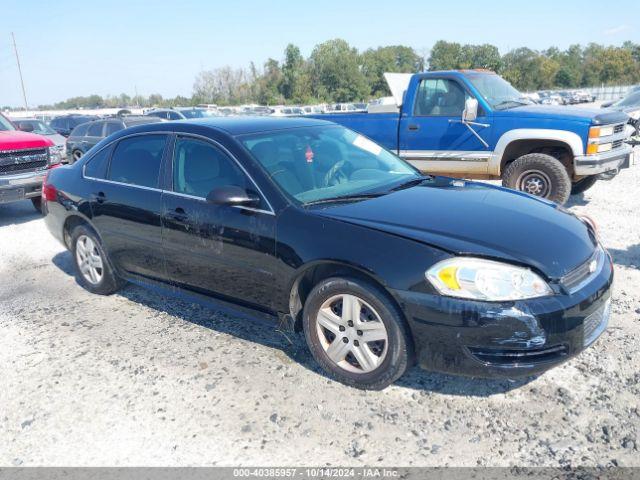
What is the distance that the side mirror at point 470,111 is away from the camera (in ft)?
23.5

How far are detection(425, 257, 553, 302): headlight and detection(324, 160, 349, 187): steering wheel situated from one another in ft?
4.16

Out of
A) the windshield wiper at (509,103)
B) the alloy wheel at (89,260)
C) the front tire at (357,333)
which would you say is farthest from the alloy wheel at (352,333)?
the windshield wiper at (509,103)

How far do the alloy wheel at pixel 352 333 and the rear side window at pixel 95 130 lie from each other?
1305 cm

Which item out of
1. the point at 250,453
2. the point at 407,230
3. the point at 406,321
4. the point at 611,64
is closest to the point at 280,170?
→ the point at 407,230

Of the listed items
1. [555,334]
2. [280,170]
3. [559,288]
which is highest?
[280,170]

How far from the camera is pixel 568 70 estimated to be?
90.2 meters

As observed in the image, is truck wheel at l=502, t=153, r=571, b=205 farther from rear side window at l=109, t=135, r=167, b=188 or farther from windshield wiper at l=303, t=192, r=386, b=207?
rear side window at l=109, t=135, r=167, b=188

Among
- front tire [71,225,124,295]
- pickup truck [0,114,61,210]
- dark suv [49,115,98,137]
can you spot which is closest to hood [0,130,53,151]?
pickup truck [0,114,61,210]

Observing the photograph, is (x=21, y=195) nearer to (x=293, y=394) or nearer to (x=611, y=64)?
(x=293, y=394)

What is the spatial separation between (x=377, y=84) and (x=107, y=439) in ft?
315

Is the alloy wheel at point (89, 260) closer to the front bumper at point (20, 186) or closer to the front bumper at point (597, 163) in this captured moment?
the front bumper at point (20, 186)

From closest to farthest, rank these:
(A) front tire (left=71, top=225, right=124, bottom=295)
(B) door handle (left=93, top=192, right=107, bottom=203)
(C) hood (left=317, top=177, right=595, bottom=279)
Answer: (C) hood (left=317, top=177, right=595, bottom=279), (B) door handle (left=93, top=192, right=107, bottom=203), (A) front tire (left=71, top=225, right=124, bottom=295)

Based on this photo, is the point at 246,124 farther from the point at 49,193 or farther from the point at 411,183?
the point at 49,193

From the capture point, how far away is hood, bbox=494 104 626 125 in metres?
7.05
